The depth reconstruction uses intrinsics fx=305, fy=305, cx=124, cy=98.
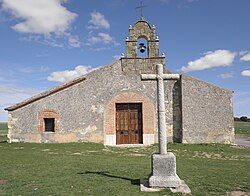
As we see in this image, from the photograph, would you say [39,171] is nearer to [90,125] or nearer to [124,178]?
[124,178]

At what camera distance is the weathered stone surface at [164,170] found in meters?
7.55

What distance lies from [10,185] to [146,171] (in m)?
4.13

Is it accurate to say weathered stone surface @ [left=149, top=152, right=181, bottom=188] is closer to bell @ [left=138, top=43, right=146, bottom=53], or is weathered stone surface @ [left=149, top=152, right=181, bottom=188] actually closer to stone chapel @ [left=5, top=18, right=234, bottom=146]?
stone chapel @ [left=5, top=18, right=234, bottom=146]

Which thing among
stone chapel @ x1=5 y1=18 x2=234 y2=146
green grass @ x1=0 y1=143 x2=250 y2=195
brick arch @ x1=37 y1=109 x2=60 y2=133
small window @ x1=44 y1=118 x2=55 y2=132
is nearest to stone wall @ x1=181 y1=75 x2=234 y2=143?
stone chapel @ x1=5 y1=18 x2=234 y2=146

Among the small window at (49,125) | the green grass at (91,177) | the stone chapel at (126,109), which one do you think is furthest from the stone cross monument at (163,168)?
the small window at (49,125)

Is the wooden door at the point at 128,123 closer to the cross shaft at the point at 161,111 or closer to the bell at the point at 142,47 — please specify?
the bell at the point at 142,47

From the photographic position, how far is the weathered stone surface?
24.8 ft

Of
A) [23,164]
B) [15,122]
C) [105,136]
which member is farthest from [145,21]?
[23,164]

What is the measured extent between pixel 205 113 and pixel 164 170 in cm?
1246

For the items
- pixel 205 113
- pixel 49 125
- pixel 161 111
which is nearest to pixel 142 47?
pixel 205 113

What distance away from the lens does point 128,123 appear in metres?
19.8

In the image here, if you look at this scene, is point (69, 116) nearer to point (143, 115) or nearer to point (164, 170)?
point (143, 115)

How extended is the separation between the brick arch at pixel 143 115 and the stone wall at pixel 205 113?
2025 millimetres

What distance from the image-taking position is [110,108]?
64.2ft
